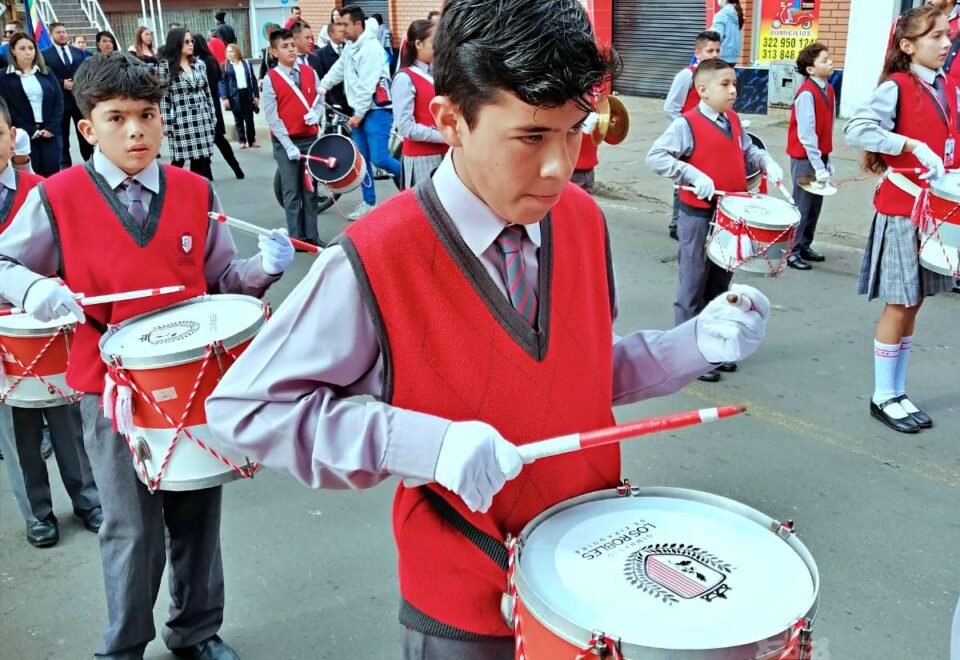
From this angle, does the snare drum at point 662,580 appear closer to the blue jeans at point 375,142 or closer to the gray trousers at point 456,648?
the gray trousers at point 456,648

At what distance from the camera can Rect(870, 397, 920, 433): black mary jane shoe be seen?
4.53 m

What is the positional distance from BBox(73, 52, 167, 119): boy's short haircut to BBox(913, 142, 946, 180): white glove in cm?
322

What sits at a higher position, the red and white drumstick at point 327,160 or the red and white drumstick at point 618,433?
the red and white drumstick at point 618,433

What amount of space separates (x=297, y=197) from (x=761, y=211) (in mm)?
4526

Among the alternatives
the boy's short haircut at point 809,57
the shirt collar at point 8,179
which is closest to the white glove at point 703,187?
the boy's short haircut at point 809,57

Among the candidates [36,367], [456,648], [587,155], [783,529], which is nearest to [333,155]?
[587,155]

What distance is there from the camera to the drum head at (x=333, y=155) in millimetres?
7871

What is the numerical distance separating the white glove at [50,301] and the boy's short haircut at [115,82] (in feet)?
1.94

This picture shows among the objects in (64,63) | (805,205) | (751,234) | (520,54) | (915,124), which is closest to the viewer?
(520,54)

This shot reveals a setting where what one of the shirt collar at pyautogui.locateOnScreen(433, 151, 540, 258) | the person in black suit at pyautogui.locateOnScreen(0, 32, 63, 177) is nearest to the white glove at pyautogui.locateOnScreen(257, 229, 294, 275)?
the shirt collar at pyautogui.locateOnScreen(433, 151, 540, 258)

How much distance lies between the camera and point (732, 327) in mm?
1726

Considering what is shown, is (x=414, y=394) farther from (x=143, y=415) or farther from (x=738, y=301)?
(x=143, y=415)

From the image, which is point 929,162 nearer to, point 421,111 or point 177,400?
point 177,400

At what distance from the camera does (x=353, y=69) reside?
911 cm
